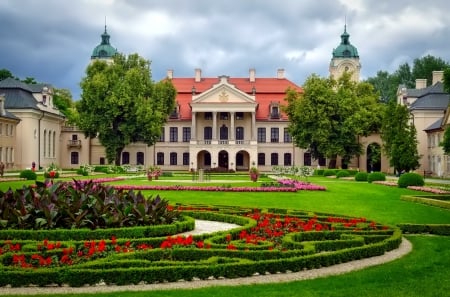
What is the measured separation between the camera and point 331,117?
57.4 meters

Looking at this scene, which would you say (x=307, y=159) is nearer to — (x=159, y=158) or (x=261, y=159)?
(x=261, y=159)

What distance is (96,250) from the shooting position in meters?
9.93

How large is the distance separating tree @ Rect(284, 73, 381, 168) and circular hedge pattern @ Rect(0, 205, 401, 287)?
43.3m

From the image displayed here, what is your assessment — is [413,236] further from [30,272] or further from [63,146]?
[63,146]

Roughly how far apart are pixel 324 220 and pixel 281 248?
4.52 m

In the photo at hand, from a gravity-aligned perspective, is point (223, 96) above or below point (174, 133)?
above

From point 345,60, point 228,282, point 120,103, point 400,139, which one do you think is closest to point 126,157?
point 120,103

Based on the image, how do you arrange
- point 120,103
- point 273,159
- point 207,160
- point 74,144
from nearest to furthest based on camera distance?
point 120,103 → point 74,144 → point 273,159 → point 207,160

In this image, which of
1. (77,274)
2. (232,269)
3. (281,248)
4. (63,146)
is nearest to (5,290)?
(77,274)

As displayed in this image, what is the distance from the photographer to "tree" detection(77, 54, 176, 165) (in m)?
55.5

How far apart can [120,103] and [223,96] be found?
1472cm

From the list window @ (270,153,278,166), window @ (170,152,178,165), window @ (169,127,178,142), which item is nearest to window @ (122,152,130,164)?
window @ (170,152,178,165)

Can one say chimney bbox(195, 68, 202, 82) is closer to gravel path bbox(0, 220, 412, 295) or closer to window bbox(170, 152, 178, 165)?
window bbox(170, 152, 178, 165)

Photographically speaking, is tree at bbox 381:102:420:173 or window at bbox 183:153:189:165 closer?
tree at bbox 381:102:420:173
